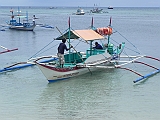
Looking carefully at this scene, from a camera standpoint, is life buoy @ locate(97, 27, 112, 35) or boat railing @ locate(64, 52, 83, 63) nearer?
boat railing @ locate(64, 52, 83, 63)

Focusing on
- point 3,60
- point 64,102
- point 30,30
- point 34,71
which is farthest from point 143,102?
point 30,30

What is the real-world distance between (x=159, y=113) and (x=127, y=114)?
106 centimetres

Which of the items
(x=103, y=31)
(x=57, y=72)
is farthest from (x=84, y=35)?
(x=57, y=72)

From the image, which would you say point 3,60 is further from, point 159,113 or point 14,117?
point 159,113

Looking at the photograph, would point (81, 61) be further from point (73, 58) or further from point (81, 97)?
point (81, 97)

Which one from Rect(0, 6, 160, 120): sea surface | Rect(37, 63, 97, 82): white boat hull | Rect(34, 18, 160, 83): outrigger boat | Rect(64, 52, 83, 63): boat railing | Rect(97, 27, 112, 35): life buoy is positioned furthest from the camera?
Rect(97, 27, 112, 35): life buoy

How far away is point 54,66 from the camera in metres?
14.8

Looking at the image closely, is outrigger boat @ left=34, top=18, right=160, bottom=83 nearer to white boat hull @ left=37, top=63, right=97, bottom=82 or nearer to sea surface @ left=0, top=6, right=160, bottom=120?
white boat hull @ left=37, top=63, right=97, bottom=82

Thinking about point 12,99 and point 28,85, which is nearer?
point 12,99

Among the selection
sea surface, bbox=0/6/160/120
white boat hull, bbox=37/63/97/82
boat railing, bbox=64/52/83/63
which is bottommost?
sea surface, bbox=0/6/160/120

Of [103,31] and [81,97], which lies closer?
[81,97]

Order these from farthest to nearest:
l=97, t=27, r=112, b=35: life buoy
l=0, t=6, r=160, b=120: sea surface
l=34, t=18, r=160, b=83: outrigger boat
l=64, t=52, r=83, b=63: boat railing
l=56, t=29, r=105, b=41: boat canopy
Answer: l=97, t=27, r=112, b=35: life buoy → l=64, t=52, r=83, b=63: boat railing → l=56, t=29, r=105, b=41: boat canopy → l=34, t=18, r=160, b=83: outrigger boat → l=0, t=6, r=160, b=120: sea surface

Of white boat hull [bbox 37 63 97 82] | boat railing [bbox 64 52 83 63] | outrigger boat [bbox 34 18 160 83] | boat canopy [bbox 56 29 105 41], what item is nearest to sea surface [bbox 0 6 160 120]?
white boat hull [bbox 37 63 97 82]

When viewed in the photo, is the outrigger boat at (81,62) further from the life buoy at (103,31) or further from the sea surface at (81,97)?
the sea surface at (81,97)
